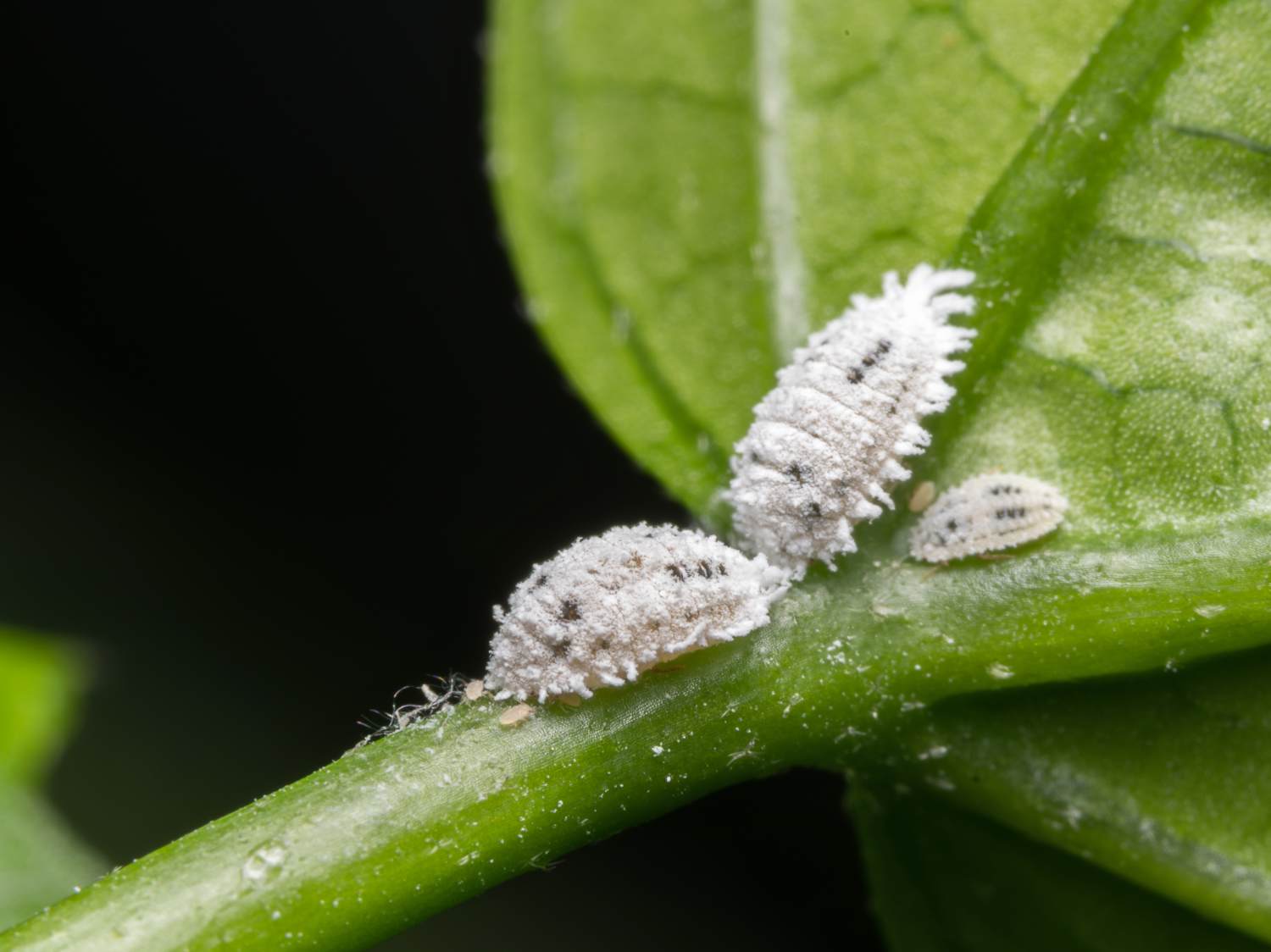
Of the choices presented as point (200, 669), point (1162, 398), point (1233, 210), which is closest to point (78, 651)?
point (200, 669)

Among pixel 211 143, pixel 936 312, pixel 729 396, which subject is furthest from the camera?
pixel 211 143

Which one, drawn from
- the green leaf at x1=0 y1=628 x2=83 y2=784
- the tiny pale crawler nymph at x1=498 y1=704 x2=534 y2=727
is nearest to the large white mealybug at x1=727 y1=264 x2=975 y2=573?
the tiny pale crawler nymph at x1=498 y1=704 x2=534 y2=727

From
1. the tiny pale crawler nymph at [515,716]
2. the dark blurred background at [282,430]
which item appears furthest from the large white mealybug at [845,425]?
the dark blurred background at [282,430]

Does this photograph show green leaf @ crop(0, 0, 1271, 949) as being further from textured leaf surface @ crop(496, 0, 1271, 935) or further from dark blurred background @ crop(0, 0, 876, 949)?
dark blurred background @ crop(0, 0, 876, 949)

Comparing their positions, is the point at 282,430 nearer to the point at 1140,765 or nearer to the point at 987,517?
the point at 987,517

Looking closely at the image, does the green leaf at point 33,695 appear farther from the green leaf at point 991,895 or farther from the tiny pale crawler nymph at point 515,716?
the green leaf at point 991,895

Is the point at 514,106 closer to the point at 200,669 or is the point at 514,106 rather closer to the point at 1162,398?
the point at 1162,398

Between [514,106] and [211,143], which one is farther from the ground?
[211,143]
